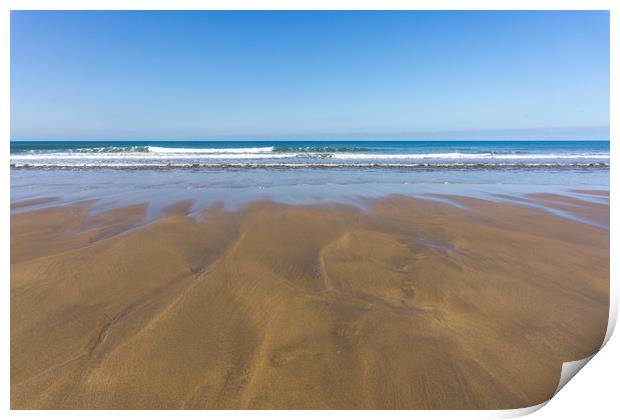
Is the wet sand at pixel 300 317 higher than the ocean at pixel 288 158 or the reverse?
the reverse

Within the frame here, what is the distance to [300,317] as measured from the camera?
2.28m

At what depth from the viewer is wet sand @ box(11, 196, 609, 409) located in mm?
1681

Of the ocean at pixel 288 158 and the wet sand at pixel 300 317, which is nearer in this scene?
the wet sand at pixel 300 317

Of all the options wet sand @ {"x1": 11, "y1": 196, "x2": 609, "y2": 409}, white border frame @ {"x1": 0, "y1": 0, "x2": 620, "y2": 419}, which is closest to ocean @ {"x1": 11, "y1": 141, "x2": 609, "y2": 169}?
wet sand @ {"x1": 11, "y1": 196, "x2": 609, "y2": 409}

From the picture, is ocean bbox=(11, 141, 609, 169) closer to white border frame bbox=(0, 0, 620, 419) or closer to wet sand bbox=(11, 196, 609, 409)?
wet sand bbox=(11, 196, 609, 409)

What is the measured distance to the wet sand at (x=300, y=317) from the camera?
168 cm

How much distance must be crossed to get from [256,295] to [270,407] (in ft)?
3.52
